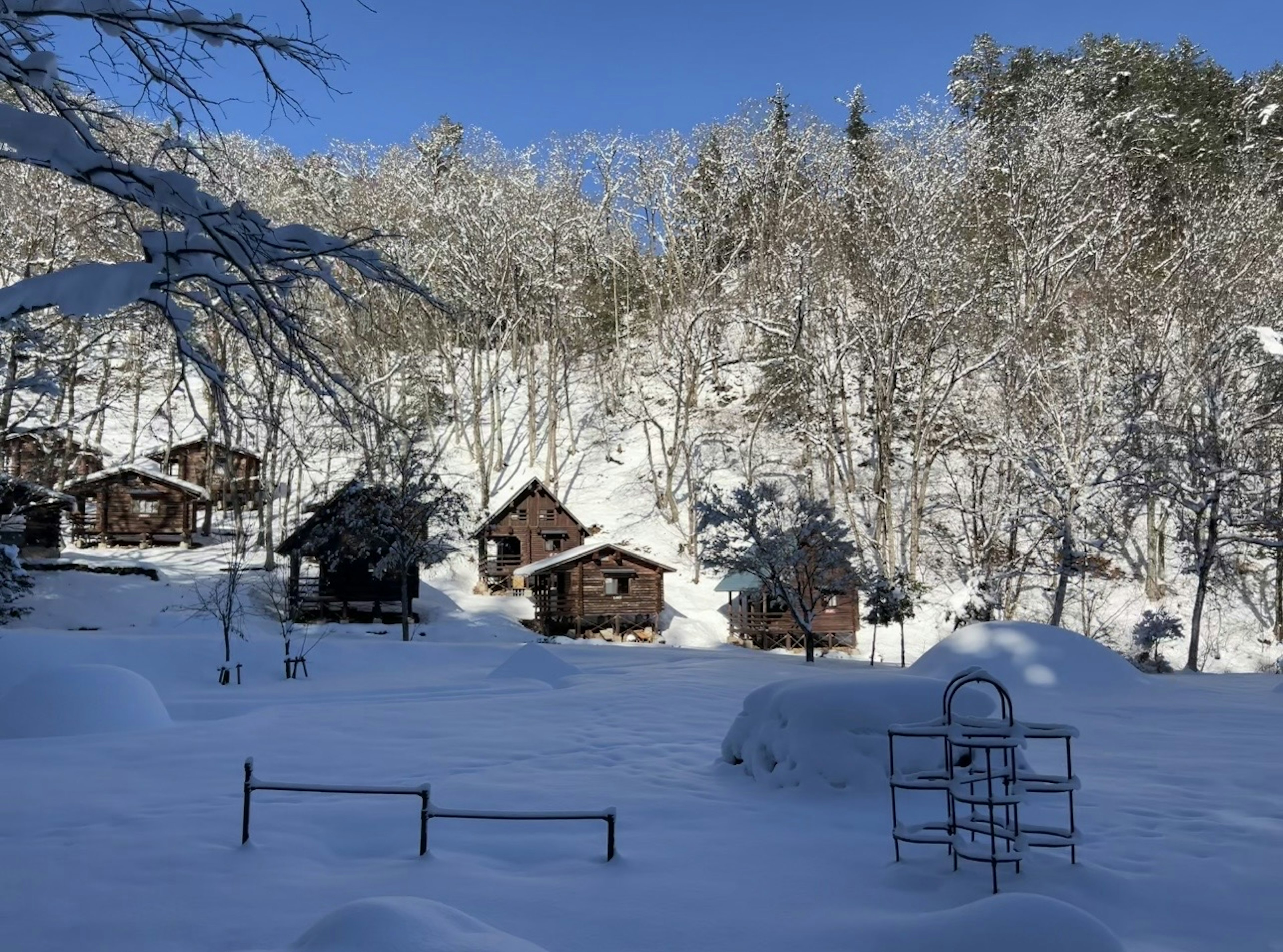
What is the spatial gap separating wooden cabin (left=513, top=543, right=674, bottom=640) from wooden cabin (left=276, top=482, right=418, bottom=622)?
4914 mm

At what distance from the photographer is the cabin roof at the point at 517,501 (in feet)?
128

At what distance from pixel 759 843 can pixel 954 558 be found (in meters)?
33.1

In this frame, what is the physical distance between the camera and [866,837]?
7496 millimetres

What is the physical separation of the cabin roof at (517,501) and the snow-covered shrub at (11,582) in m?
15.8

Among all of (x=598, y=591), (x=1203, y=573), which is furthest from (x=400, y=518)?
(x=1203, y=573)

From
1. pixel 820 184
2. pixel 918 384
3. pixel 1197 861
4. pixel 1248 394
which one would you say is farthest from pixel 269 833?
pixel 820 184

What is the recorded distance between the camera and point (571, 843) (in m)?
7.12

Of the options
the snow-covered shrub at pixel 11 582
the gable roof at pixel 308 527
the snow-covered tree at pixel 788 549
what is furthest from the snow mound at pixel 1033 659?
the snow-covered shrub at pixel 11 582

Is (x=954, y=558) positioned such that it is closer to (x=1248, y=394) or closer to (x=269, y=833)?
(x=1248, y=394)

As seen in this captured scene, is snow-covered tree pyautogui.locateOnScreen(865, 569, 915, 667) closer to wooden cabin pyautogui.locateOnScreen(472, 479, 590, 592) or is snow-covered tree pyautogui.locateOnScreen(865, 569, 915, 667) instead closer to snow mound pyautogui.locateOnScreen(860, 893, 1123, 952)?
wooden cabin pyautogui.locateOnScreen(472, 479, 590, 592)

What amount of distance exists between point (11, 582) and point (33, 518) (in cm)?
1237

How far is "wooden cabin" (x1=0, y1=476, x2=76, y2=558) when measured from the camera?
78.9 feet

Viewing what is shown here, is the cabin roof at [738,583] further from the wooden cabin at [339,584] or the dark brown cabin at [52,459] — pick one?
the dark brown cabin at [52,459]

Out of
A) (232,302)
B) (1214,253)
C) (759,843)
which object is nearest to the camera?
(232,302)
